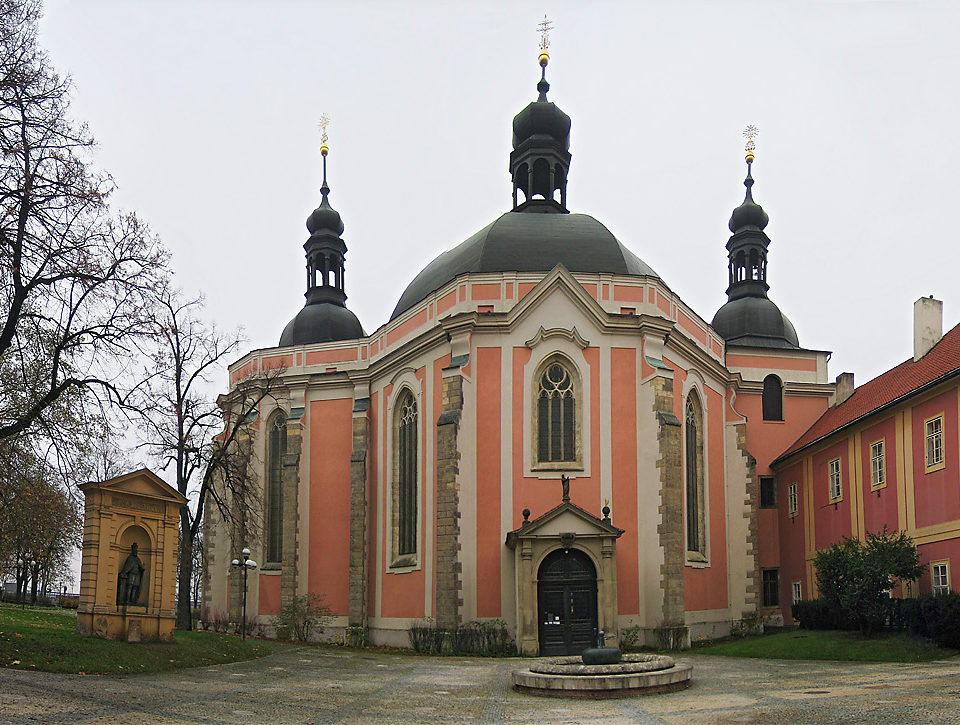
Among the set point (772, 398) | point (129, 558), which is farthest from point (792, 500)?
point (129, 558)

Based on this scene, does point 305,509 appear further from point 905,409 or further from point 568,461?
point 905,409

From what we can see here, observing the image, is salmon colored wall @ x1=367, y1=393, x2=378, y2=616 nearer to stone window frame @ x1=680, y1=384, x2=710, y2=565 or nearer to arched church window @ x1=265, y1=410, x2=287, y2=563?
arched church window @ x1=265, y1=410, x2=287, y2=563

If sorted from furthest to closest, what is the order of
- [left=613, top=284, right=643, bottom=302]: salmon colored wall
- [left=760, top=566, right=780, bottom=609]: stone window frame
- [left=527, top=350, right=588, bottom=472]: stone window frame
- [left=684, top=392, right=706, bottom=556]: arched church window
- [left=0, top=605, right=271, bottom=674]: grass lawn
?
[left=760, top=566, right=780, bottom=609]: stone window frame, [left=684, top=392, right=706, bottom=556]: arched church window, [left=613, top=284, right=643, bottom=302]: salmon colored wall, [left=527, top=350, right=588, bottom=472]: stone window frame, [left=0, top=605, right=271, bottom=674]: grass lawn

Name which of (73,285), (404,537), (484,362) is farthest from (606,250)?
(73,285)

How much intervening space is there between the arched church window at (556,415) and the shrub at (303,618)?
11.0m

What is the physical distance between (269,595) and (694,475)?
53.1 ft

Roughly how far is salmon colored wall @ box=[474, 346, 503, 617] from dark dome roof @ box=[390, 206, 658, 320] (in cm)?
363

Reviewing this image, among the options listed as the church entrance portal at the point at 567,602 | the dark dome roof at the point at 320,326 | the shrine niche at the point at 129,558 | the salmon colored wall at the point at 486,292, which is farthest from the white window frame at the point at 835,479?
the shrine niche at the point at 129,558

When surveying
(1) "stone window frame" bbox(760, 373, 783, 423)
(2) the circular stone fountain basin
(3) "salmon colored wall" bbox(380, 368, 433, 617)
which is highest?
(1) "stone window frame" bbox(760, 373, 783, 423)

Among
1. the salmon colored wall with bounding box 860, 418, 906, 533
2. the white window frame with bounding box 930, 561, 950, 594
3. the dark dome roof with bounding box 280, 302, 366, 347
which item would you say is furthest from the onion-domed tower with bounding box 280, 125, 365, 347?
the white window frame with bounding box 930, 561, 950, 594

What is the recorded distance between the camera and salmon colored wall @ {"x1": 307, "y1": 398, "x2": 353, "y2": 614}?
35875 mm

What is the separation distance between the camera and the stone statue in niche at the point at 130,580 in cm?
2222

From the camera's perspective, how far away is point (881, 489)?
2886 cm

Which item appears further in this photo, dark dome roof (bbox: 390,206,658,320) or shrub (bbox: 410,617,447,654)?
dark dome roof (bbox: 390,206,658,320)
